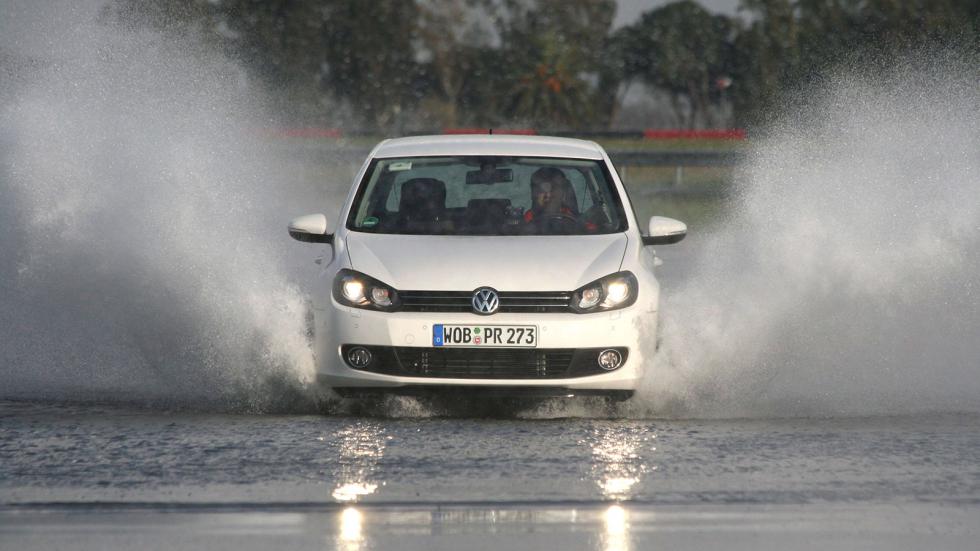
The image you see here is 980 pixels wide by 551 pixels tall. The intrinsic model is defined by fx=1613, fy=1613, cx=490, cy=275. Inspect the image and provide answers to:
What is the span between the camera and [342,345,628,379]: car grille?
25.7 feet

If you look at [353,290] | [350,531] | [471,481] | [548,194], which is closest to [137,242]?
[548,194]

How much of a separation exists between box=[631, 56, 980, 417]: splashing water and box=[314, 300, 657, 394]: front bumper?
0.38 meters

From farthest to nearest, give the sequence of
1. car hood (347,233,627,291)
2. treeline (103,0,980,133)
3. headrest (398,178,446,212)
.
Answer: treeline (103,0,980,133) → headrest (398,178,446,212) → car hood (347,233,627,291)

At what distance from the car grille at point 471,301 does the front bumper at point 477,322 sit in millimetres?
42

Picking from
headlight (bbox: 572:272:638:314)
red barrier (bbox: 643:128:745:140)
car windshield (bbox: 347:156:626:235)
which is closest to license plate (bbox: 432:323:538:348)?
headlight (bbox: 572:272:638:314)

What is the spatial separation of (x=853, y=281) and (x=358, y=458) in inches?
214

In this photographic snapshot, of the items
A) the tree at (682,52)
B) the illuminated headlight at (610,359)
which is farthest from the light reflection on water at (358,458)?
the tree at (682,52)

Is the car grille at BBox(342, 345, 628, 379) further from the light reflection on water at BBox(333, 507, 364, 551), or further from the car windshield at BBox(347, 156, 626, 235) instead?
the light reflection on water at BBox(333, 507, 364, 551)

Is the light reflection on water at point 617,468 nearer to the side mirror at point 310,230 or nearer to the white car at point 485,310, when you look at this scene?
the white car at point 485,310

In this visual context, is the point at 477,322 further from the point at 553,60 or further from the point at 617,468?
the point at 553,60

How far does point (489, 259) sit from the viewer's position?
26.7ft

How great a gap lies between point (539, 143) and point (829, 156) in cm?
490

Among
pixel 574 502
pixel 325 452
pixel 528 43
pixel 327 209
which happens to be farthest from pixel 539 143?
pixel 528 43

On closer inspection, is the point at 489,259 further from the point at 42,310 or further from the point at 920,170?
the point at 920,170
